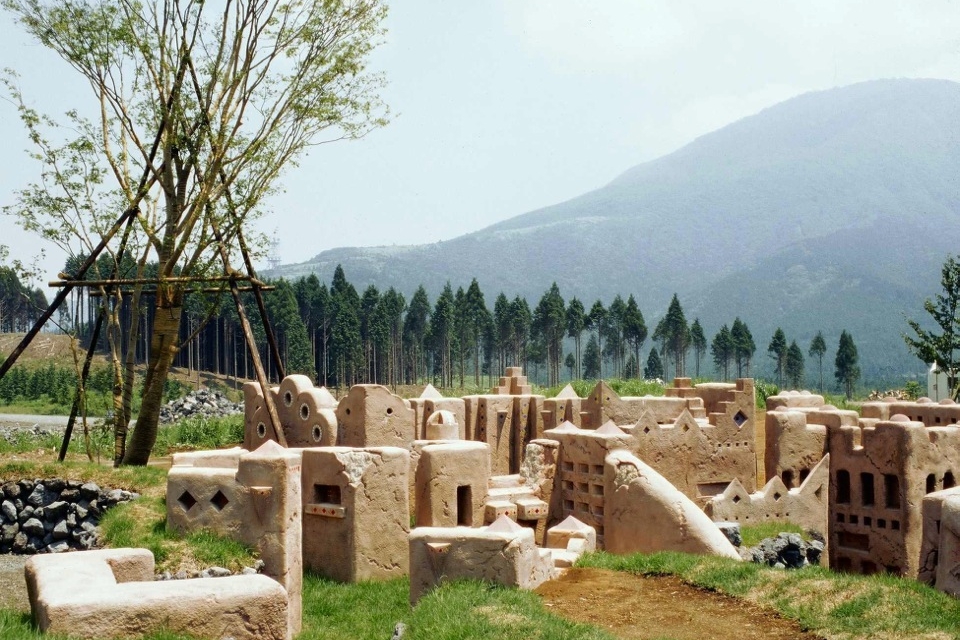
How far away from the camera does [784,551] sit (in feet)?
67.9

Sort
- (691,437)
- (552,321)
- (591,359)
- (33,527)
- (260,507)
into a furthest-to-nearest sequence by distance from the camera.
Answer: (591,359), (552,321), (691,437), (33,527), (260,507)

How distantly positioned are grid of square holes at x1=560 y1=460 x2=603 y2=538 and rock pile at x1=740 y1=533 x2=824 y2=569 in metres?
3.18

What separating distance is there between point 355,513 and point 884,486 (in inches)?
537

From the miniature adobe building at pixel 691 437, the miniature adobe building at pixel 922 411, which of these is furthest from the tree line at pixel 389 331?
the miniature adobe building at pixel 922 411

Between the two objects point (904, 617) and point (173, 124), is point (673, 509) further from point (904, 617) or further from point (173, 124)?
point (173, 124)

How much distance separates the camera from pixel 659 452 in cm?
2341

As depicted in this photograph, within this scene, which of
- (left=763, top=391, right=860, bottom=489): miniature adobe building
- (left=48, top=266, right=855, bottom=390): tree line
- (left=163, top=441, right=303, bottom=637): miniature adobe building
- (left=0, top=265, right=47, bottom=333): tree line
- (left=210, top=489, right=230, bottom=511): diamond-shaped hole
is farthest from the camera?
(left=0, top=265, right=47, bottom=333): tree line

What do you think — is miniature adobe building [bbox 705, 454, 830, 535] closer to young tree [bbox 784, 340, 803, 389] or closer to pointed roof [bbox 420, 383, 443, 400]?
pointed roof [bbox 420, 383, 443, 400]

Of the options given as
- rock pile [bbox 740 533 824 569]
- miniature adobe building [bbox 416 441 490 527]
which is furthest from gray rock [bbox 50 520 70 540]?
rock pile [bbox 740 533 824 569]

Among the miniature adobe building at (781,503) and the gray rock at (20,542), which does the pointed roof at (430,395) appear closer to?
the miniature adobe building at (781,503)

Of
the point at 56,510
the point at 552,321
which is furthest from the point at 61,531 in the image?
the point at 552,321

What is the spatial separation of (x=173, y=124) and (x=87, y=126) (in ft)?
9.98

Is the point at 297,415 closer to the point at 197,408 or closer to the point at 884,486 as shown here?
the point at 884,486

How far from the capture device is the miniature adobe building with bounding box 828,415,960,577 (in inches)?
862
